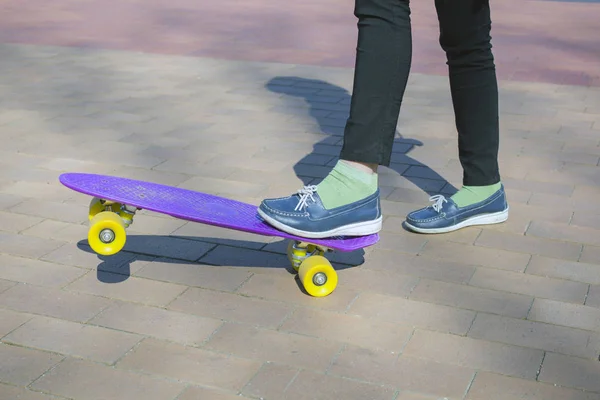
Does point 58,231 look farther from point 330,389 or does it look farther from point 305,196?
point 330,389

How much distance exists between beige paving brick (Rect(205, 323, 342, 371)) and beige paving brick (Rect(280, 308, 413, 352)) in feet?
0.16

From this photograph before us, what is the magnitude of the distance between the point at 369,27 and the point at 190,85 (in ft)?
12.3

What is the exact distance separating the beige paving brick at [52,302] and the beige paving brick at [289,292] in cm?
48

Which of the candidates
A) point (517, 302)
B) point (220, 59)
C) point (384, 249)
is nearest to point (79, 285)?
point (384, 249)

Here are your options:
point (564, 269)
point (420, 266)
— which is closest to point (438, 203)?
point (420, 266)

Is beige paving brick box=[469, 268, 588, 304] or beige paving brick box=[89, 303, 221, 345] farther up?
beige paving brick box=[89, 303, 221, 345]

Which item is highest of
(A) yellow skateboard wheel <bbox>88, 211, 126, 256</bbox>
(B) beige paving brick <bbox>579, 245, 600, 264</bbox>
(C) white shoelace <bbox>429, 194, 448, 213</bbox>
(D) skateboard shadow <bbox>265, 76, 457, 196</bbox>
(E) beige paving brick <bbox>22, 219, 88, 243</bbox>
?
(A) yellow skateboard wheel <bbox>88, 211, 126, 256</bbox>

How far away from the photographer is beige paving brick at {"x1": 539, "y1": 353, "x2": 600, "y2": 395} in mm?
2486

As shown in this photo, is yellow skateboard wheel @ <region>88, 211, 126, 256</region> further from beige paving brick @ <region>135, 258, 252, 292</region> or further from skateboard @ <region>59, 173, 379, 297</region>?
beige paving brick @ <region>135, 258, 252, 292</region>

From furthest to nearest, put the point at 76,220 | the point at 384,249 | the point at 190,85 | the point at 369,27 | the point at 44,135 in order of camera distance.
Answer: the point at 190,85 < the point at 44,135 < the point at 76,220 < the point at 384,249 < the point at 369,27

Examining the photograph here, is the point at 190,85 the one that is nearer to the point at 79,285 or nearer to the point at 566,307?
the point at 79,285

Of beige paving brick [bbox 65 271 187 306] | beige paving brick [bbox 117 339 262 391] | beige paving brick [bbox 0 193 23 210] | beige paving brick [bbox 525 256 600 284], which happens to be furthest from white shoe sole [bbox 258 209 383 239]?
beige paving brick [bbox 0 193 23 210]

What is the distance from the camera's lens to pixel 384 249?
3471 mm

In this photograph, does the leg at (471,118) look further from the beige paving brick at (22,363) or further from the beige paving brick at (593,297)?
the beige paving brick at (22,363)
